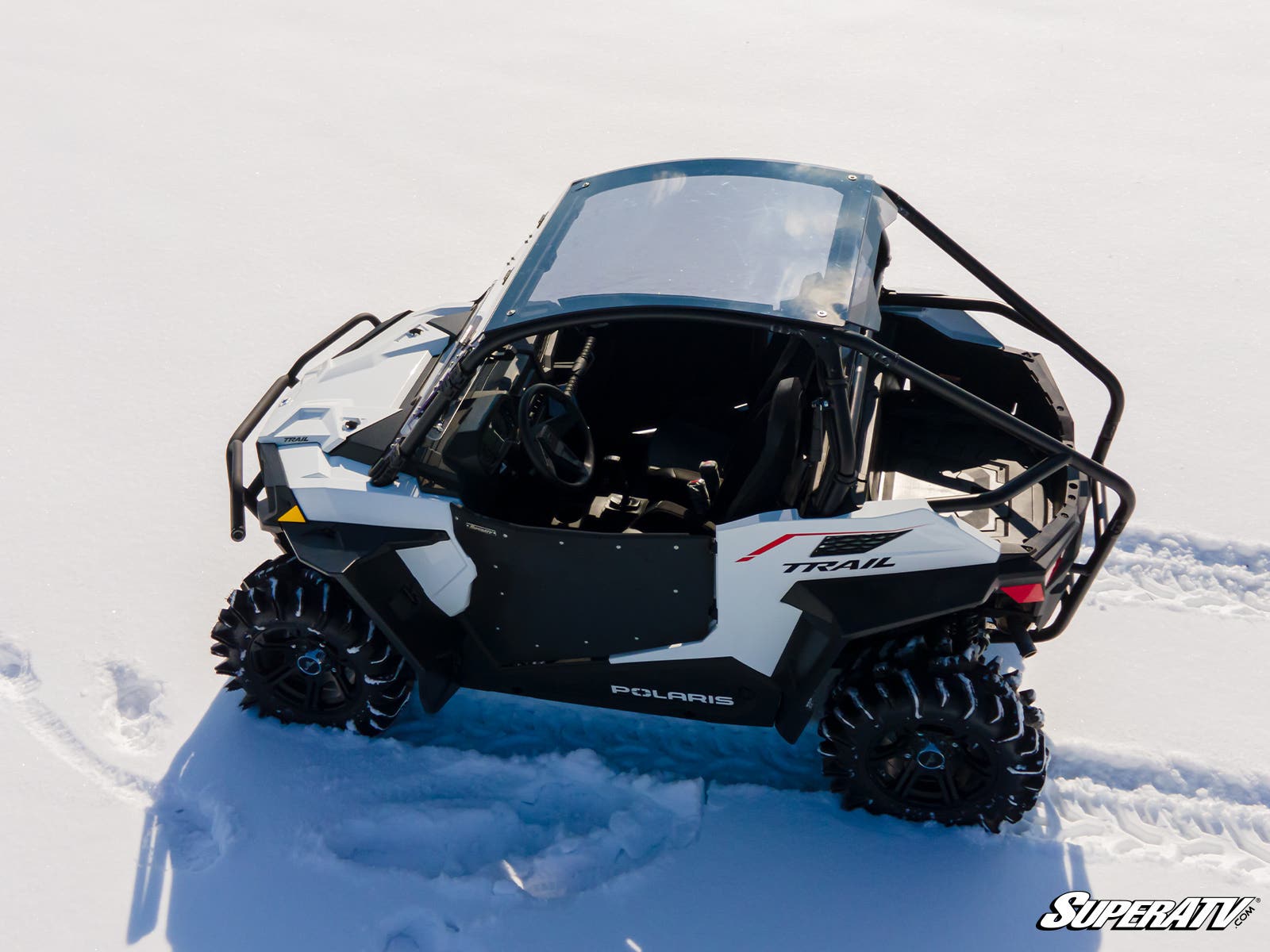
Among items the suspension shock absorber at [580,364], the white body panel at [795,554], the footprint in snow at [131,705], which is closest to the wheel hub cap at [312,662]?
the footprint in snow at [131,705]

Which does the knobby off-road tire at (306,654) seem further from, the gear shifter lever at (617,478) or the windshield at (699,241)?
the windshield at (699,241)

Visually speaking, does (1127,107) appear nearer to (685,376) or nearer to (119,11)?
(685,376)

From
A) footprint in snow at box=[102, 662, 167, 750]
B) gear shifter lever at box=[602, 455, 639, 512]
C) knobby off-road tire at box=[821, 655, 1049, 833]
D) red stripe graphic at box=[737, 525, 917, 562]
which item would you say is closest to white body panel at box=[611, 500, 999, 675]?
red stripe graphic at box=[737, 525, 917, 562]

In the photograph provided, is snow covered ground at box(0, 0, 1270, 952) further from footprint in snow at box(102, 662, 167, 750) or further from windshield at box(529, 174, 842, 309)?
windshield at box(529, 174, 842, 309)

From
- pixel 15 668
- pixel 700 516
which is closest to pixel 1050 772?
pixel 700 516

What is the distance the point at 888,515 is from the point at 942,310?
152cm

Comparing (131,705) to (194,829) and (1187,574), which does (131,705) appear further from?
(1187,574)

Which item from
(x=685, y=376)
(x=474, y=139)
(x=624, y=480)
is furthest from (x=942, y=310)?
(x=474, y=139)

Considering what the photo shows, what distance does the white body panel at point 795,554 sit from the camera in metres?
3.07

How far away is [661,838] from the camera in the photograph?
3.54 metres

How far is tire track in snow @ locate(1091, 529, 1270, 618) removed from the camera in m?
4.35

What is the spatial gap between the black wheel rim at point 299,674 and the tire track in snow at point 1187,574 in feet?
9.64

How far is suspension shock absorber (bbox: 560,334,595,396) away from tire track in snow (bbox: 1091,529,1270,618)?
2.25 m

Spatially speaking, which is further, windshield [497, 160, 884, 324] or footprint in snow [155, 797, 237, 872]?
footprint in snow [155, 797, 237, 872]
